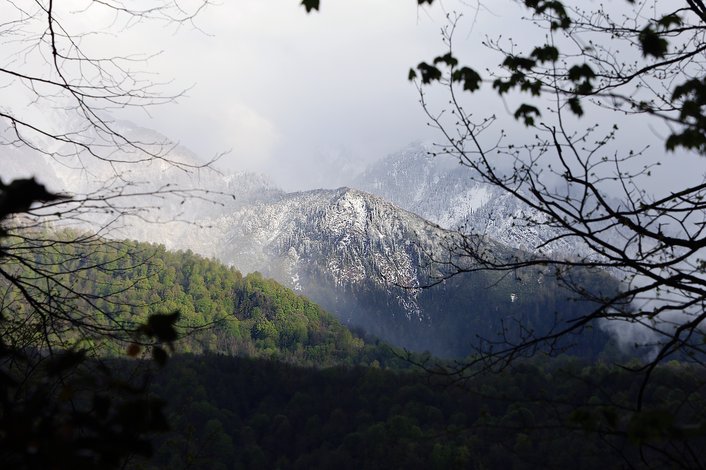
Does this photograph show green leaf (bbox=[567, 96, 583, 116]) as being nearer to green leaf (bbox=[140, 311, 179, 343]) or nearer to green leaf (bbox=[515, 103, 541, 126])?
green leaf (bbox=[515, 103, 541, 126])

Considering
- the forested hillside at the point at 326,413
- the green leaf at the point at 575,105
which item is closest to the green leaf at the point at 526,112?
→ the green leaf at the point at 575,105

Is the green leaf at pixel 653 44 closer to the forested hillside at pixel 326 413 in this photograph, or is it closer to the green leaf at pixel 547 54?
the green leaf at pixel 547 54

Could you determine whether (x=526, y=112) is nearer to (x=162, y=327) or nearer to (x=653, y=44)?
(x=653, y=44)

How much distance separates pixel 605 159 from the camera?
172 inches

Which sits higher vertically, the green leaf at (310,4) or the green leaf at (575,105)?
the green leaf at (575,105)

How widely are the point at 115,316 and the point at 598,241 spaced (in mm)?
3102

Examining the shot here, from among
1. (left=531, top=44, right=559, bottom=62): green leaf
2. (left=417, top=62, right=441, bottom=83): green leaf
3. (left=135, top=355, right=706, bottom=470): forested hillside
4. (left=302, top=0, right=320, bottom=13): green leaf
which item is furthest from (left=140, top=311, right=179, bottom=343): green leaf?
(left=135, top=355, right=706, bottom=470): forested hillside

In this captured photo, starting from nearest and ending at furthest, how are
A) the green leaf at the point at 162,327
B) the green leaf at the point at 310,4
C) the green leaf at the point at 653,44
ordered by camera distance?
1. the green leaf at the point at 162,327
2. the green leaf at the point at 310,4
3. the green leaf at the point at 653,44

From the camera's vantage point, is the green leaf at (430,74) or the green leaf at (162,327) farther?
the green leaf at (430,74)

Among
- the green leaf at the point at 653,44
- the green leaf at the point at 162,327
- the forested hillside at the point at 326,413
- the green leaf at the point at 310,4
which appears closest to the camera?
the green leaf at the point at 162,327

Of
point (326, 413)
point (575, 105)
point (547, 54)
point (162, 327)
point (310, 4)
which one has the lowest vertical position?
point (326, 413)

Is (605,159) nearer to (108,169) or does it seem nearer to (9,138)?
(108,169)

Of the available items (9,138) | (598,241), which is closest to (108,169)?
(9,138)

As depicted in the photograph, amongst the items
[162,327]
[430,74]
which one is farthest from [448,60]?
[162,327]
